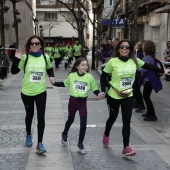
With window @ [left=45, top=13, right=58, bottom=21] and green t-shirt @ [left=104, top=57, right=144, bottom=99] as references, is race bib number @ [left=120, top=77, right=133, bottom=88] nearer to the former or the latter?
green t-shirt @ [left=104, top=57, right=144, bottom=99]

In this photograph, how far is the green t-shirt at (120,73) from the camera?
18.1ft

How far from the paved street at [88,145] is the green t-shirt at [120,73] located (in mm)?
989

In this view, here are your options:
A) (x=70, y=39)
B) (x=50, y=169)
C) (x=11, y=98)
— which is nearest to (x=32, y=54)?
(x=50, y=169)

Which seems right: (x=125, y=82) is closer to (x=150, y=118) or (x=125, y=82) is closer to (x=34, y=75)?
(x=34, y=75)

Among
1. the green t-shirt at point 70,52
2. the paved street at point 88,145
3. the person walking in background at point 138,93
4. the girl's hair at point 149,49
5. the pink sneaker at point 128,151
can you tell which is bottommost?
the paved street at point 88,145

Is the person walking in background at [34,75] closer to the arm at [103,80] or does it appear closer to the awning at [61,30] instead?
the arm at [103,80]

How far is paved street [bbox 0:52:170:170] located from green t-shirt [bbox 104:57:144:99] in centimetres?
99

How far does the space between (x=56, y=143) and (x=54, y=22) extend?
67017 millimetres

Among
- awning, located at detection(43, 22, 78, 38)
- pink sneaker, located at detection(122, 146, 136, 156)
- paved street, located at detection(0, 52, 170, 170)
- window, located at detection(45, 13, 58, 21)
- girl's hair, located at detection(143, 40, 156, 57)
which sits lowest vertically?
paved street, located at detection(0, 52, 170, 170)

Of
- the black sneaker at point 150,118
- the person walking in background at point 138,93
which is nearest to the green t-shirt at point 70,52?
the person walking in background at point 138,93

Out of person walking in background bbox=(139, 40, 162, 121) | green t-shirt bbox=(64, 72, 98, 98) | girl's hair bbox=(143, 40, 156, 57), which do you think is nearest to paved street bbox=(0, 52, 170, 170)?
person walking in background bbox=(139, 40, 162, 121)

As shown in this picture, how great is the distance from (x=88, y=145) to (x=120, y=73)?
4.68ft

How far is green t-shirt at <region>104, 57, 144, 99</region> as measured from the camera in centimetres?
552

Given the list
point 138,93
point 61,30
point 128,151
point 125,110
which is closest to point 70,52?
point 138,93
